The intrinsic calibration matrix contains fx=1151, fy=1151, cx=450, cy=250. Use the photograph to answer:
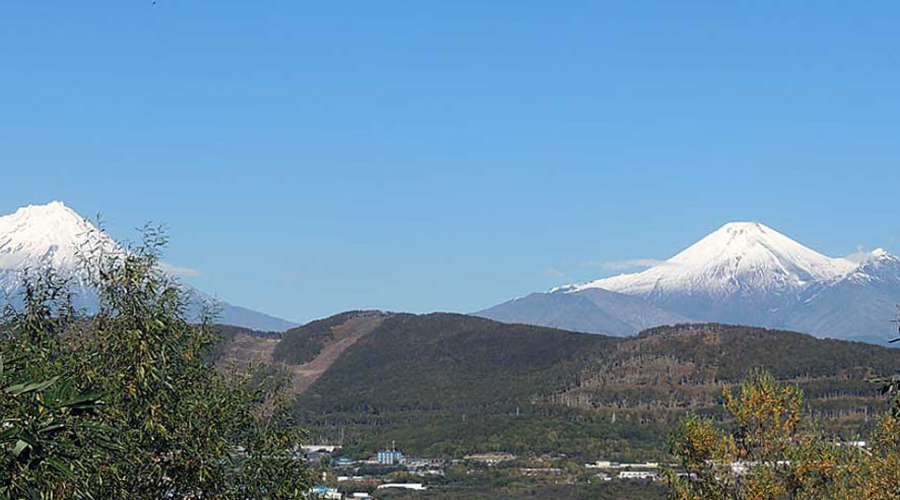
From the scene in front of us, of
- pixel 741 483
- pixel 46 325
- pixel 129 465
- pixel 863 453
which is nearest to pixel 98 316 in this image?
pixel 46 325

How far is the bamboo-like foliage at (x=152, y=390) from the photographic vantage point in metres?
27.9

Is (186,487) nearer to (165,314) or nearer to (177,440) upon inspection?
(177,440)

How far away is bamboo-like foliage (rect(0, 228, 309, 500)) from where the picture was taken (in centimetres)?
2788

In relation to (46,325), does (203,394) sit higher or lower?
lower

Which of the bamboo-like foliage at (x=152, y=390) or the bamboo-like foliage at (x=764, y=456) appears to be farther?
the bamboo-like foliage at (x=764, y=456)

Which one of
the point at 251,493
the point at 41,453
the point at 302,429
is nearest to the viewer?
the point at 41,453

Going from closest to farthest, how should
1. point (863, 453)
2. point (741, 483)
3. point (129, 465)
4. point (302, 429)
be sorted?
point (129, 465) < point (302, 429) < point (741, 483) < point (863, 453)

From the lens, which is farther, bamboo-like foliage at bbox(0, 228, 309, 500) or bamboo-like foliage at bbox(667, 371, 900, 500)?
bamboo-like foliage at bbox(667, 371, 900, 500)

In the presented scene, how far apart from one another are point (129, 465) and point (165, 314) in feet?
17.8

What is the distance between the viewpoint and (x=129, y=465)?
2744 cm

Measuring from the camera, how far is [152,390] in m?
29.4

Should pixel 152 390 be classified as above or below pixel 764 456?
above

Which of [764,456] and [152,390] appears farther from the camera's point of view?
[764,456]

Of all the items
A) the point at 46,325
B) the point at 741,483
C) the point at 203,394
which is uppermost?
the point at 46,325
